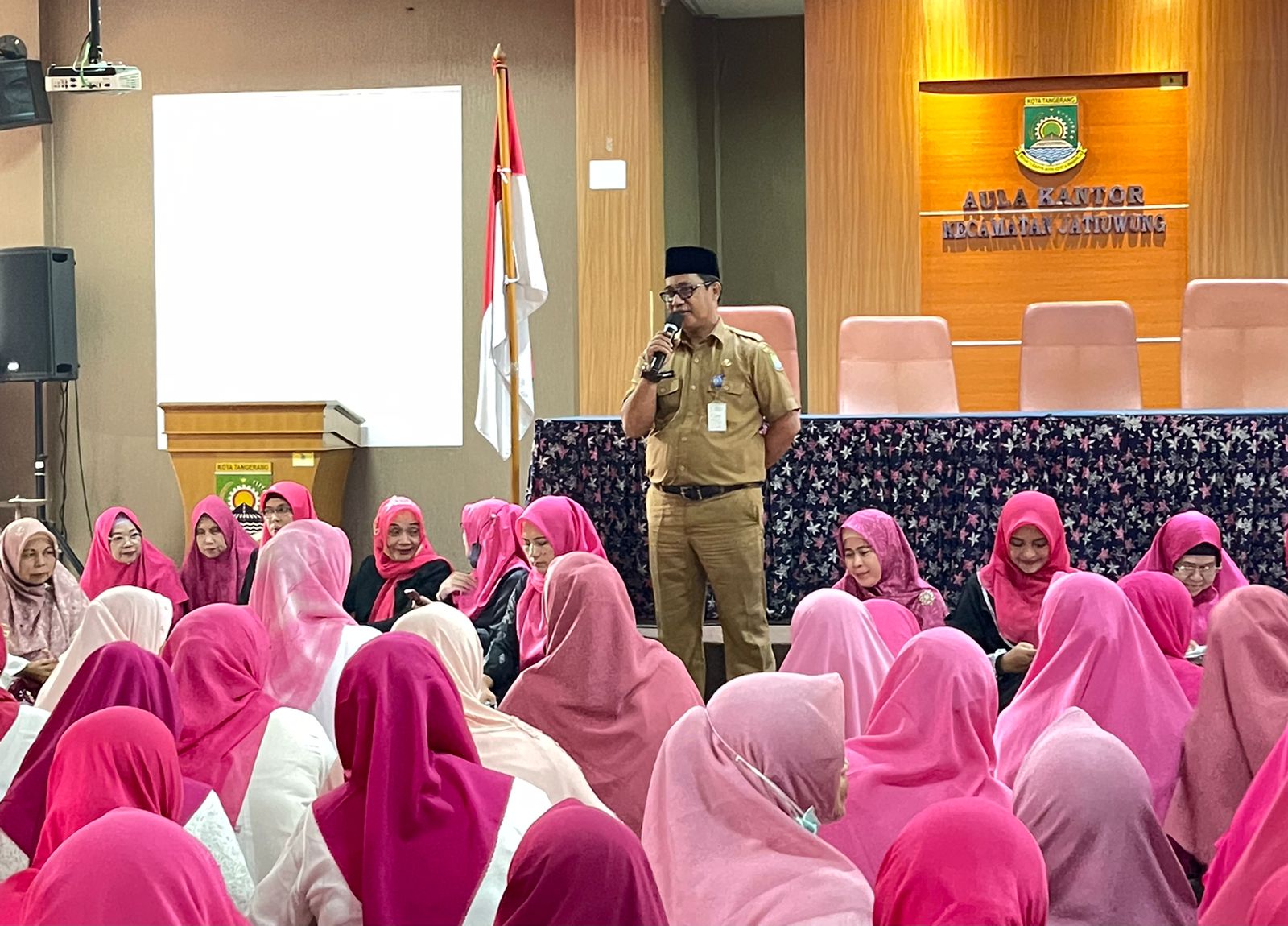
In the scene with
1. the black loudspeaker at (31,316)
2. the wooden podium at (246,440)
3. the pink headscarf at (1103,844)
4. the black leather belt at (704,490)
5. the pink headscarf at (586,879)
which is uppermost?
the black loudspeaker at (31,316)

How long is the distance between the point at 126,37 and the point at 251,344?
1.79m

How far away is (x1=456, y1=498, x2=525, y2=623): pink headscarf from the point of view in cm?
520

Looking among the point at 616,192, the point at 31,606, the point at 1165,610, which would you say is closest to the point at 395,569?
the point at 31,606

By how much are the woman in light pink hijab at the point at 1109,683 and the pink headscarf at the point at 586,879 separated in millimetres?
1748

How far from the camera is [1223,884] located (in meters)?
2.13

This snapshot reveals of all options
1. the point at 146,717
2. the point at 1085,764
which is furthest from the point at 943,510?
the point at 146,717

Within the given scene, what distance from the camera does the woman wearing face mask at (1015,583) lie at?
444 centimetres

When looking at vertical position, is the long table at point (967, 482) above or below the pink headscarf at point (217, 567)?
above

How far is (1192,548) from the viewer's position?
4.61 meters

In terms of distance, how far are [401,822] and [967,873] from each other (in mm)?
872

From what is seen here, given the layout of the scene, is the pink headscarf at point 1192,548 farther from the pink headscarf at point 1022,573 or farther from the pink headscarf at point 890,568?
the pink headscarf at point 890,568

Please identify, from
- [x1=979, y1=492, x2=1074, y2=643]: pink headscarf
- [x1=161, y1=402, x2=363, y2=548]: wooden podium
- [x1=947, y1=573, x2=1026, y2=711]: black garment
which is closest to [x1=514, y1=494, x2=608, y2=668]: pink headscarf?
[x1=947, y1=573, x2=1026, y2=711]: black garment

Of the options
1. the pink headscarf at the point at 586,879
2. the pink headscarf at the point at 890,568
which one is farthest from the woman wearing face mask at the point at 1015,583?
the pink headscarf at the point at 586,879

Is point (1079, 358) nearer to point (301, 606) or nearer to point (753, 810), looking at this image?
point (301, 606)
